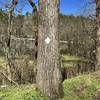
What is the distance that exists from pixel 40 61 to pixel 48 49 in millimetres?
375

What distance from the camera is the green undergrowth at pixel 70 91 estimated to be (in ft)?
21.0

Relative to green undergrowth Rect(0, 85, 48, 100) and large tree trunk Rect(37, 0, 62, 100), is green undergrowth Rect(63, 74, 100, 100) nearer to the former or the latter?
large tree trunk Rect(37, 0, 62, 100)

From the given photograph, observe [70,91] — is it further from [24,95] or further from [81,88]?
[24,95]

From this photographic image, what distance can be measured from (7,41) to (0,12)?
131 centimetres

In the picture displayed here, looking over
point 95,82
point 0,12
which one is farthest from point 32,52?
point 95,82

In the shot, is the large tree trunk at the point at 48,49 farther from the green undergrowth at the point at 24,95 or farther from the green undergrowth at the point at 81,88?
the green undergrowth at the point at 81,88

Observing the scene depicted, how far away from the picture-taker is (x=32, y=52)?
10.8 m

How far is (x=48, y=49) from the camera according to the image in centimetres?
645

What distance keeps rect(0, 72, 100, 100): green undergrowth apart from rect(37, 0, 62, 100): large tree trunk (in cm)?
30

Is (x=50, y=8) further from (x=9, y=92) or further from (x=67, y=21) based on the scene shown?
(x=67, y=21)

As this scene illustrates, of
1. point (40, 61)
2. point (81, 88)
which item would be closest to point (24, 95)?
point (40, 61)

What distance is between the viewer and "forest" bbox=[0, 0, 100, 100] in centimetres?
645

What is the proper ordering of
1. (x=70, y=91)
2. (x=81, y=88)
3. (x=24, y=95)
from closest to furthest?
(x=24, y=95) < (x=70, y=91) < (x=81, y=88)

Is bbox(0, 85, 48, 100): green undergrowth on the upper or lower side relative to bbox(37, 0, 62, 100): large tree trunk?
lower
